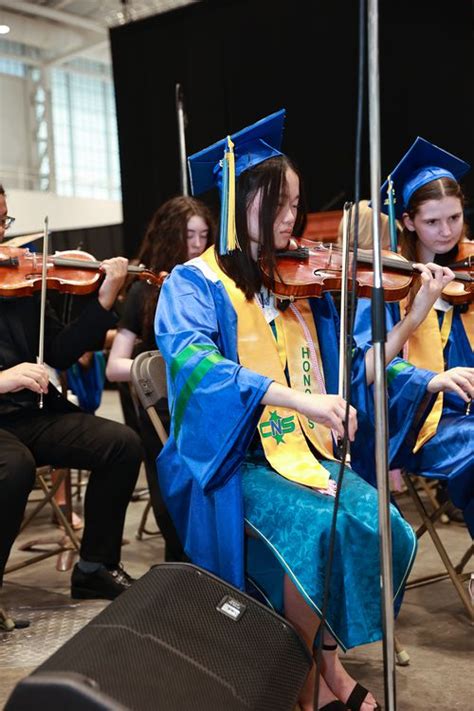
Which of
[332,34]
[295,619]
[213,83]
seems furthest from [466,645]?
[213,83]

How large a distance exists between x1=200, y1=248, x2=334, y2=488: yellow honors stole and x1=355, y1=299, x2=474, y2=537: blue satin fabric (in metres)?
0.26

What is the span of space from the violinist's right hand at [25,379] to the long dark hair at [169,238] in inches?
27.6

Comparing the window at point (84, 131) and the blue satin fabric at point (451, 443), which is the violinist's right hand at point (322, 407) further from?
the window at point (84, 131)

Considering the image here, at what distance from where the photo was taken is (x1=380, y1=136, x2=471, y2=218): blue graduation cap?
241 centimetres

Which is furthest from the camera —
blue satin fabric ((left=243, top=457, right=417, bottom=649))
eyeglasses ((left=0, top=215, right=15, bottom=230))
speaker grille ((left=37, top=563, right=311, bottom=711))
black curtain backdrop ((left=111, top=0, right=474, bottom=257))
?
black curtain backdrop ((left=111, top=0, right=474, bottom=257))

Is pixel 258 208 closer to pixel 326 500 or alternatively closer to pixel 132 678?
pixel 326 500

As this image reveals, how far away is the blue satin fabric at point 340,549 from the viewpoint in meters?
1.68

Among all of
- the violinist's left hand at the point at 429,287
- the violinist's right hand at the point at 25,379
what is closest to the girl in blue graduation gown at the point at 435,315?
the violinist's left hand at the point at 429,287

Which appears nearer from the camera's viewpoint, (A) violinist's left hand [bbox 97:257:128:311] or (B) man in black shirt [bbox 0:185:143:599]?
(B) man in black shirt [bbox 0:185:143:599]

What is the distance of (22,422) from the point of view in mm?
2691

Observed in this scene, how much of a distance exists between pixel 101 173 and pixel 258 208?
44.1 ft

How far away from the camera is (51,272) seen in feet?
9.63

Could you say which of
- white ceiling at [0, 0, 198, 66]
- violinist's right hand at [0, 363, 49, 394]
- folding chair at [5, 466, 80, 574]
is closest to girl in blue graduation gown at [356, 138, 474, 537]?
violinist's right hand at [0, 363, 49, 394]

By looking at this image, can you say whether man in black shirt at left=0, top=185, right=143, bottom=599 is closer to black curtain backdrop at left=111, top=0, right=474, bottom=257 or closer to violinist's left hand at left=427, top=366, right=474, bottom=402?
violinist's left hand at left=427, top=366, right=474, bottom=402
